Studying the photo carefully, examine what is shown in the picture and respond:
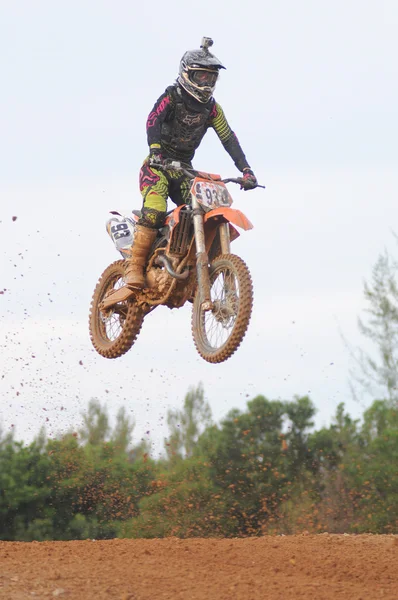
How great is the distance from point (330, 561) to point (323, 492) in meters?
28.0

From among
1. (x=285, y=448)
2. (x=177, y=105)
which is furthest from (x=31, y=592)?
(x=285, y=448)

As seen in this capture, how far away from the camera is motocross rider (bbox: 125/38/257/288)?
1089 cm

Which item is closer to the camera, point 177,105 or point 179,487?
point 177,105

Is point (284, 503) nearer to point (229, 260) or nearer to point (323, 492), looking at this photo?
point (323, 492)

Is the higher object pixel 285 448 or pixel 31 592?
pixel 285 448

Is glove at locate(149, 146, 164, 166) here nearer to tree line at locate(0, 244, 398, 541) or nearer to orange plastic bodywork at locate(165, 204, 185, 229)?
orange plastic bodywork at locate(165, 204, 185, 229)

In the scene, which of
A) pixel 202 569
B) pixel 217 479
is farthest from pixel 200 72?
pixel 217 479

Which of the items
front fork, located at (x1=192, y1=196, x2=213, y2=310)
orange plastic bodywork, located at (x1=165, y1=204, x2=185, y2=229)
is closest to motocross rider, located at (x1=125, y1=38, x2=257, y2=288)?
orange plastic bodywork, located at (x1=165, y1=204, x2=185, y2=229)

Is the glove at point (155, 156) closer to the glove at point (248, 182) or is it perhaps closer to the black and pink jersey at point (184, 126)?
the black and pink jersey at point (184, 126)

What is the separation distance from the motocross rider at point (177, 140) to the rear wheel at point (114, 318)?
791 mm

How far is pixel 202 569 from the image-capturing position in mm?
9336

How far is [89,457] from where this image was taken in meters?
38.0

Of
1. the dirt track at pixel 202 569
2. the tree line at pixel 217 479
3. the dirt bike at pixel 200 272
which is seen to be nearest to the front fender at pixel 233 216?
the dirt bike at pixel 200 272

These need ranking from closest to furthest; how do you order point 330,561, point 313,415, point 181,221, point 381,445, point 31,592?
point 31,592 → point 330,561 → point 181,221 → point 381,445 → point 313,415
